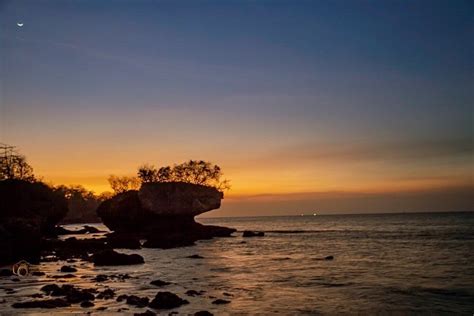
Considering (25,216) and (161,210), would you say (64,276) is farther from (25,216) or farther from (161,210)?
(161,210)

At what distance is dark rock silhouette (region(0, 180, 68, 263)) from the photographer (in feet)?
105

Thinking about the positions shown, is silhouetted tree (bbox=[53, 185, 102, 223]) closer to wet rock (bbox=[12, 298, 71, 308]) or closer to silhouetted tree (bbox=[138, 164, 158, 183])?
silhouetted tree (bbox=[138, 164, 158, 183])

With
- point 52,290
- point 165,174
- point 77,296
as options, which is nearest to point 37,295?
point 52,290

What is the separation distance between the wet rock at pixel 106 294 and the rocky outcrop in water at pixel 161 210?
47110mm

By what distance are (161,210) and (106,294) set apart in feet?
166

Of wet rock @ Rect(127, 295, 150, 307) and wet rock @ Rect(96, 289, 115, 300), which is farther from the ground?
wet rock @ Rect(127, 295, 150, 307)

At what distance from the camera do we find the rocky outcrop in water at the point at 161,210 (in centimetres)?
6931

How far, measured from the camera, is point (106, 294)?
19.2m

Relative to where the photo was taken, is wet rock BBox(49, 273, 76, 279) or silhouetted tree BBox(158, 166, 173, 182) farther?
silhouetted tree BBox(158, 166, 173, 182)

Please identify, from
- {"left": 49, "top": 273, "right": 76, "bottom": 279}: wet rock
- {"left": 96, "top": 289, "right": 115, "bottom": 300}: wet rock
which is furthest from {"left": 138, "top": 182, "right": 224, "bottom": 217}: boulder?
{"left": 96, "top": 289, "right": 115, "bottom": 300}: wet rock

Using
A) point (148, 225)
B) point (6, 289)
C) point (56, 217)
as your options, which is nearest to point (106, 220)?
point (148, 225)

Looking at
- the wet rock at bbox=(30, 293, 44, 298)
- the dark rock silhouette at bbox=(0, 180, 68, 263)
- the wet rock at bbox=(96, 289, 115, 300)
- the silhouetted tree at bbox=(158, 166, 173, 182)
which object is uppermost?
the silhouetted tree at bbox=(158, 166, 173, 182)

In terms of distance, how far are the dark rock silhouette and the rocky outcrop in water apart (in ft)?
37.1

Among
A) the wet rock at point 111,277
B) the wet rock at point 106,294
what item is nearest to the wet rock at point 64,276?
the wet rock at point 111,277
